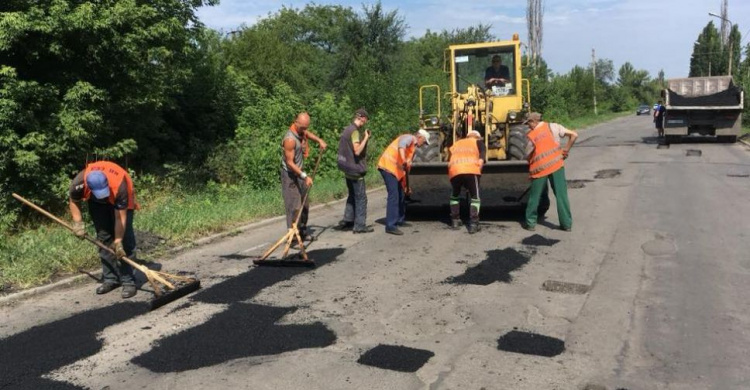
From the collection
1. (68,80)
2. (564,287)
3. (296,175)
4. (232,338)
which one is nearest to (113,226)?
(232,338)

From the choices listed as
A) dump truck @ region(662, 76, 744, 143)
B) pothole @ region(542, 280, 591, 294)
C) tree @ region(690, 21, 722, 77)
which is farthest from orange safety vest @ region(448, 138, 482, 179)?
tree @ region(690, 21, 722, 77)

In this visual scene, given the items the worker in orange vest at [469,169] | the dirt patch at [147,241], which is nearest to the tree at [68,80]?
the dirt patch at [147,241]

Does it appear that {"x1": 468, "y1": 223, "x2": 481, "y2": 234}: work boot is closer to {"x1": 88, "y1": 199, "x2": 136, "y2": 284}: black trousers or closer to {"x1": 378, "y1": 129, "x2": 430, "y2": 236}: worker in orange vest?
{"x1": 378, "y1": 129, "x2": 430, "y2": 236}: worker in orange vest

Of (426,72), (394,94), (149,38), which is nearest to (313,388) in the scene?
(149,38)

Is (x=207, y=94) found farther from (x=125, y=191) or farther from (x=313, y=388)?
(x=313, y=388)

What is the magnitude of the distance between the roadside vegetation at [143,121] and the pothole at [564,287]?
196 inches

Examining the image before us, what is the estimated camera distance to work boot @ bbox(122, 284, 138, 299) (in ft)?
19.8

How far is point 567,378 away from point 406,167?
519 centimetres

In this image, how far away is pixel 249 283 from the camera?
644cm

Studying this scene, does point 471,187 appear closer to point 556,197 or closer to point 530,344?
point 556,197

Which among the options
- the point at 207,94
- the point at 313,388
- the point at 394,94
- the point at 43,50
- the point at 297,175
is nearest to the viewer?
the point at 313,388

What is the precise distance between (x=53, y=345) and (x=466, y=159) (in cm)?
568

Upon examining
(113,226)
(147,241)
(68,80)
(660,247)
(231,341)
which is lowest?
(660,247)

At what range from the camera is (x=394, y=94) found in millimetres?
21703
